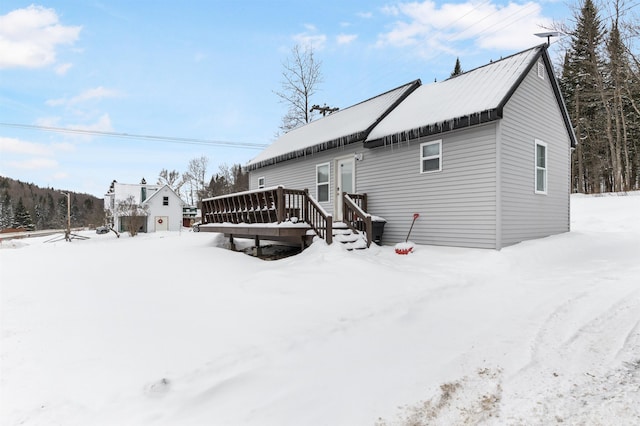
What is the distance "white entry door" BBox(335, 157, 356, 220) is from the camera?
1120 cm

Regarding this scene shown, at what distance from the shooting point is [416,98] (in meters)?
10.9

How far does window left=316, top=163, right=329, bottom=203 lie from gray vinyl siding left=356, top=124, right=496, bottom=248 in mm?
1906

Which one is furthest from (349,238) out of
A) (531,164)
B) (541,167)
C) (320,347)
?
(541,167)

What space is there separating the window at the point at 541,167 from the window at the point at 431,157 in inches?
119

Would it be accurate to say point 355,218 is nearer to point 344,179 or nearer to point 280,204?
point 280,204

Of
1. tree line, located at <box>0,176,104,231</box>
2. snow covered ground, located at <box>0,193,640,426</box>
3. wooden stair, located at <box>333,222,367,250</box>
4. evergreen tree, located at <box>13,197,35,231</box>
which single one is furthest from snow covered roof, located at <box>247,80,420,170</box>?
evergreen tree, located at <box>13,197,35,231</box>

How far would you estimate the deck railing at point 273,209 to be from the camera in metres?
8.23

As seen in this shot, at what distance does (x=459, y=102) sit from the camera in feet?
28.6

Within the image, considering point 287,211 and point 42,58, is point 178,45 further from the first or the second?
point 287,211

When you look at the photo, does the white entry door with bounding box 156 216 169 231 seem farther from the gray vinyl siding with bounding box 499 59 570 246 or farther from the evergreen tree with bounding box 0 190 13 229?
the evergreen tree with bounding box 0 190 13 229

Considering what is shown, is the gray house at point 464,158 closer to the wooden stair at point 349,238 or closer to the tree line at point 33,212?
the wooden stair at point 349,238

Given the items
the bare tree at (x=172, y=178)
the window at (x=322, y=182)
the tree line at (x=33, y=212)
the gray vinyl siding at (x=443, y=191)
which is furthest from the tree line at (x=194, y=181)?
A: the gray vinyl siding at (x=443, y=191)

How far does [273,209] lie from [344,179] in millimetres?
3595

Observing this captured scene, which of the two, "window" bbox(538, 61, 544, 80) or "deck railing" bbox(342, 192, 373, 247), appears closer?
"deck railing" bbox(342, 192, 373, 247)
